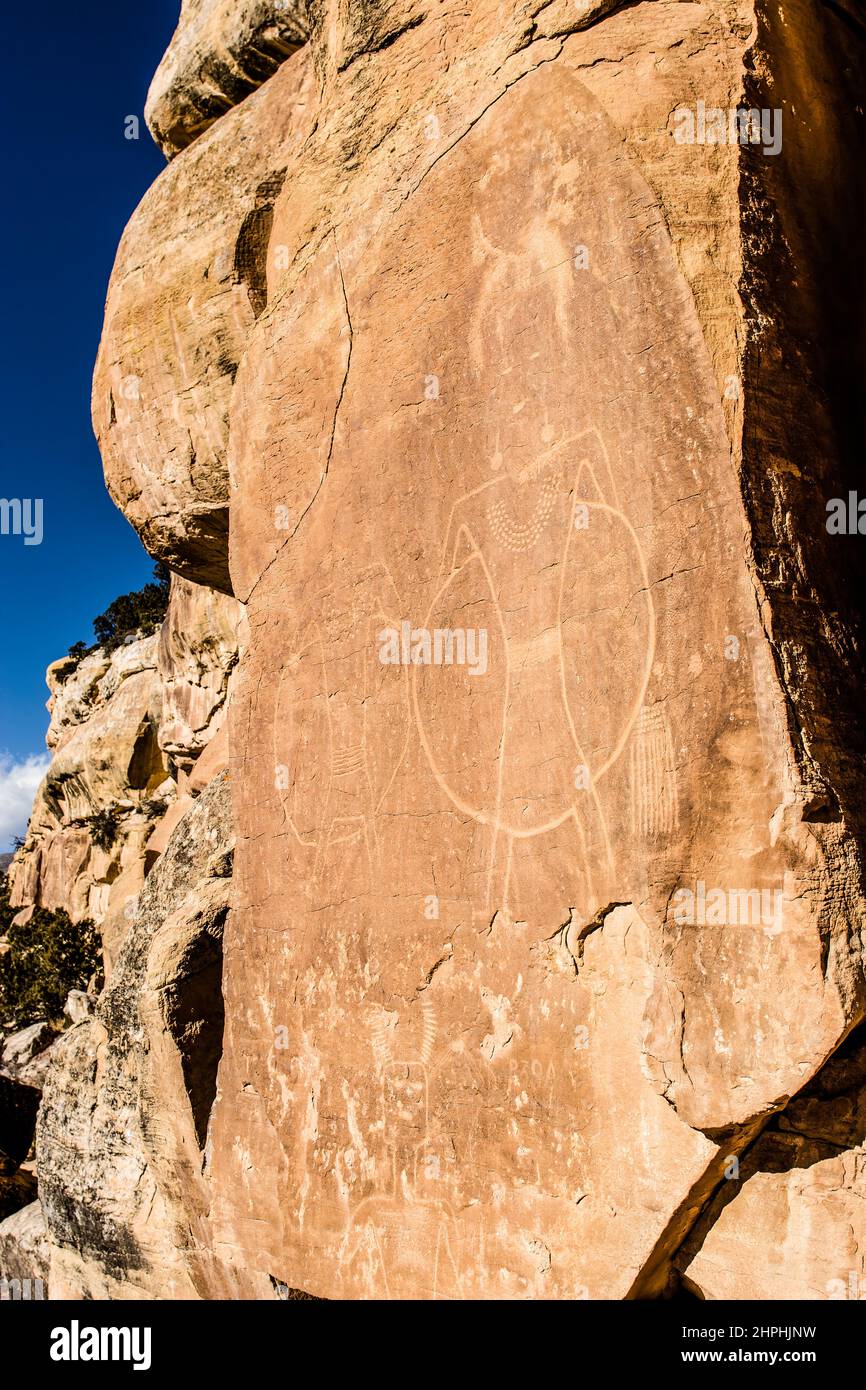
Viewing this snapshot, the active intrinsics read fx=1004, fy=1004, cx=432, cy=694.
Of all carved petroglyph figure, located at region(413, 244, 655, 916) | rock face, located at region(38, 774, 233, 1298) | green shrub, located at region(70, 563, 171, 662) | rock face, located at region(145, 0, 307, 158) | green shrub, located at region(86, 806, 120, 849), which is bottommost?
rock face, located at region(38, 774, 233, 1298)

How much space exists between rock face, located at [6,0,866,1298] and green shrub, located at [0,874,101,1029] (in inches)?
643

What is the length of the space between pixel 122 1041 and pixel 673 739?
4.10 metres

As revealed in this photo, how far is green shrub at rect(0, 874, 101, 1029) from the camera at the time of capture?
20234 mm

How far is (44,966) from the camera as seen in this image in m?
21.0

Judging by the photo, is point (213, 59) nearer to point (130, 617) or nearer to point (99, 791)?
point (99, 791)

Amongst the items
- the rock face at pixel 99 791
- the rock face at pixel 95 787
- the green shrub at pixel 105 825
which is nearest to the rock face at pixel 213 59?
the rock face at pixel 99 791

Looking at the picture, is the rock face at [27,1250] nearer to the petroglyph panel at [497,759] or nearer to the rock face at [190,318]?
the petroglyph panel at [497,759]

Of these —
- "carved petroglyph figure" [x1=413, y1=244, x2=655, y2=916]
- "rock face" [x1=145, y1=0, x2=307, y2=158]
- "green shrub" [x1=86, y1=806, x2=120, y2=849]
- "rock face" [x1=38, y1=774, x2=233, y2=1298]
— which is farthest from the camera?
"green shrub" [x1=86, y1=806, x2=120, y2=849]

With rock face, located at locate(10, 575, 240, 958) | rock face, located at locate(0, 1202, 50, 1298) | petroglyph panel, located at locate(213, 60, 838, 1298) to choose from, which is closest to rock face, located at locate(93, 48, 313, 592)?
petroglyph panel, located at locate(213, 60, 838, 1298)

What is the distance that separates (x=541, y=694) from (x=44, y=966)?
2014cm

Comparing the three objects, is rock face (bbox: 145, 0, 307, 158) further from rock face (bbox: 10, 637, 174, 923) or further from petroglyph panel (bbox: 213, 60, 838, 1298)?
rock face (bbox: 10, 637, 174, 923)

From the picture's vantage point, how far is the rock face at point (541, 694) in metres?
3.09
